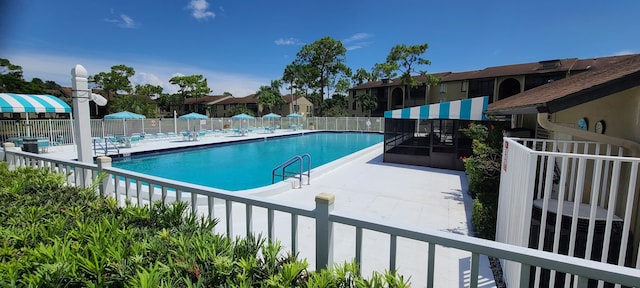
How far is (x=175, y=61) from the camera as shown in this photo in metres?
30.9

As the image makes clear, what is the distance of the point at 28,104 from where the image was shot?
14164 millimetres

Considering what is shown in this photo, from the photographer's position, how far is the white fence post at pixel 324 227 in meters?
1.84

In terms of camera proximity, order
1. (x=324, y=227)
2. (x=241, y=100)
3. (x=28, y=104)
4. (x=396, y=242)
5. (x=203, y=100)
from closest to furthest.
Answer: (x=396, y=242) < (x=324, y=227) < (x=28, y=104) < (x=241, y=100) < (x=203, y=100)

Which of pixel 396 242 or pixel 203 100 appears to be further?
pixel 203 100

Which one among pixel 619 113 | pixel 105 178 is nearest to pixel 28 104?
pixel 105 178

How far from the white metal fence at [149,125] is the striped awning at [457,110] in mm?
18753

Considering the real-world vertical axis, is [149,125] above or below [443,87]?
below

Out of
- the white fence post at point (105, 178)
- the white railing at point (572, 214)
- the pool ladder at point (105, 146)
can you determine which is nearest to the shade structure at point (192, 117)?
the pool ladder at point (105, 146)

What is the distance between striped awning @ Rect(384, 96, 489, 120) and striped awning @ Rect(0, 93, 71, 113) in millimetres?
18274

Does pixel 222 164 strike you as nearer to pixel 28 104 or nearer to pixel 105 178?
pixel 28 104

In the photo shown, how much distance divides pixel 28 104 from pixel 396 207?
733 inches

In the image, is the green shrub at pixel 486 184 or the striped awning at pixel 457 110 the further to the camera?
the striped awning at pixel 457 110

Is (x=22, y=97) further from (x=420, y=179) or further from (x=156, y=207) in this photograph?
(x=420, y=179)

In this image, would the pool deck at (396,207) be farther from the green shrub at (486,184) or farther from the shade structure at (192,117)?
the shade structure at (192,117)
